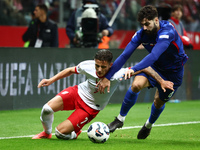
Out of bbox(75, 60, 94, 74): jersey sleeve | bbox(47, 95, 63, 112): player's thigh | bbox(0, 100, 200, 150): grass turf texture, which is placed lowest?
bbox(0, 100, 200, 150): grass turf texture

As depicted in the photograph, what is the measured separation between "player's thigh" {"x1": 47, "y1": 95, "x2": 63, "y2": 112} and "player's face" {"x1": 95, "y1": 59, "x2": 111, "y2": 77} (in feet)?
2.33

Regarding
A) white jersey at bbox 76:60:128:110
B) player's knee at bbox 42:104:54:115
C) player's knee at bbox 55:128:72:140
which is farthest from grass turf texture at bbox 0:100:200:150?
white jersey at bbox 76:60:128:110

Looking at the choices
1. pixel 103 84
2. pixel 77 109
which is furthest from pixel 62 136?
pixel 103 84

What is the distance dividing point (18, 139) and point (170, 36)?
2580 millimetres

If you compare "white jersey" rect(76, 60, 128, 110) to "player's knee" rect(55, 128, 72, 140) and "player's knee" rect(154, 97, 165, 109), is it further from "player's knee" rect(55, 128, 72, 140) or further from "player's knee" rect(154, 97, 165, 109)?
"player's knee" rect(154, 97, 165, 109)

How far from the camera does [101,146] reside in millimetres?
6180

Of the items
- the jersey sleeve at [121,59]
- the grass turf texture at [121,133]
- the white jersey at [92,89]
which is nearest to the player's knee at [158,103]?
the grass turf texture at [121,133]

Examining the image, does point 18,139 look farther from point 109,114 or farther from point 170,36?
point 109,114

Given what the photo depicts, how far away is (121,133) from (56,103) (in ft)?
4.84

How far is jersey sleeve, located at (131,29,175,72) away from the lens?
6352 mm

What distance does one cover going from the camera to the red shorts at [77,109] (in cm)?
681

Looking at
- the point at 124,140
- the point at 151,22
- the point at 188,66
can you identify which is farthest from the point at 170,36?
the point at 188,66

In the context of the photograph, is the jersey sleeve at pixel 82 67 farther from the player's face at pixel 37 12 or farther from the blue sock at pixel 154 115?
the player's face at pixel 37 12

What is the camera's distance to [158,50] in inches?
251
